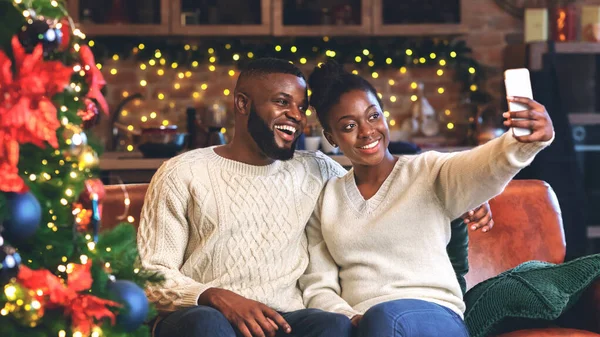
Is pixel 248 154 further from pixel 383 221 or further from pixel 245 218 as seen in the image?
pixel 383 221

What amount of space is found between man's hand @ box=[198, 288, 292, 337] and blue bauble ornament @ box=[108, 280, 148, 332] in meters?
0.51

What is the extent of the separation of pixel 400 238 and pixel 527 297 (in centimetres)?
36

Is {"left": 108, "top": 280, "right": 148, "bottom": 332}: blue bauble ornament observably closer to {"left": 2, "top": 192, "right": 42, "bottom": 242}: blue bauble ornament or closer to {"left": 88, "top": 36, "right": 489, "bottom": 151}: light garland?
{"left": 2, "top": 192, "right": 42, "bottom": 242}: blue bauble ornament

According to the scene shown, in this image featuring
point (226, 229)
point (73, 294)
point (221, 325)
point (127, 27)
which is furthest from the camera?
point (127, 27)

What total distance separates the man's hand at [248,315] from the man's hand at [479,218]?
54cm

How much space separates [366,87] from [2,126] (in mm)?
1101

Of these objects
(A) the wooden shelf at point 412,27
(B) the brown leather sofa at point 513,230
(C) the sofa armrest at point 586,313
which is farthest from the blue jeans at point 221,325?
(A) the wooden shelf at point 412,27

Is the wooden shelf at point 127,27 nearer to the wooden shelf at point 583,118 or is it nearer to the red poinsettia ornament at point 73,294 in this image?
the wooden shelf at point 583,118

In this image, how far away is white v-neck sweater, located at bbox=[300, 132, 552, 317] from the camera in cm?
214

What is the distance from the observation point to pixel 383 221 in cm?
218

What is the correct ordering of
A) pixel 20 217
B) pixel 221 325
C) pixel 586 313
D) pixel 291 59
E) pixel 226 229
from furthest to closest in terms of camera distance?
pixel 291 59 < pixel 586 313 < pixel 226 229 < pixel 221 325 < pixel 20 217

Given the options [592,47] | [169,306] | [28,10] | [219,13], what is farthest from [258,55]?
[28,10]

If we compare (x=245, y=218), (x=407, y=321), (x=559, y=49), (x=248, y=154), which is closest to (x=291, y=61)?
(x=559, y=49)

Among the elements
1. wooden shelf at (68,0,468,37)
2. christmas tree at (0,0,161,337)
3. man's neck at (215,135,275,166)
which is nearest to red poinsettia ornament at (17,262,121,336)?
christmas tree at (0,0,161,337)
